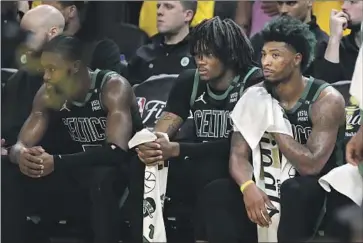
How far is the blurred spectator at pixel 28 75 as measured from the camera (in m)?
3.03

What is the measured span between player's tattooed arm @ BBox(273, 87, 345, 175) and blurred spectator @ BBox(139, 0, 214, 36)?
0.60 metres

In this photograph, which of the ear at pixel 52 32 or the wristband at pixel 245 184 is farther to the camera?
the ear at pixel 52 32

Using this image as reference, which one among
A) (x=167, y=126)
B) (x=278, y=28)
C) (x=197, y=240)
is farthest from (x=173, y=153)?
(x=278, y=28)

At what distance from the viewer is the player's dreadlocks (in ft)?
9.13

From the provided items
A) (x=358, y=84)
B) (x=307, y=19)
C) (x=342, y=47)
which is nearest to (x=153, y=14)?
(x=307, y=19)

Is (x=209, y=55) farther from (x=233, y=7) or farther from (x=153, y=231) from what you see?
(x=153, y=231)

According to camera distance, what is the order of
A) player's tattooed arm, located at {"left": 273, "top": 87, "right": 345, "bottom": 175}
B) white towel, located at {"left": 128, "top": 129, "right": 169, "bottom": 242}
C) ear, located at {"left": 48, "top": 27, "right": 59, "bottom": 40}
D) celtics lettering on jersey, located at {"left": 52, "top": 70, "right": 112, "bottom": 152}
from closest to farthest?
player's tattooed arm, located at {"left": 273, "top": 87, "right": 345, "bottom": 175}
white towel, located at {"left": 128, "top": 129, "right": 169, "bottom": 242}
celtics lettering on jersey, located at {"left": 52, "top": 70, "right": 112, "bottom": 152}
ear, located at {"left": 48, "top": 27, "right": 59, "bottom": 40}

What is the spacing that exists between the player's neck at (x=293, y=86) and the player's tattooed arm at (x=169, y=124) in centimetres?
38

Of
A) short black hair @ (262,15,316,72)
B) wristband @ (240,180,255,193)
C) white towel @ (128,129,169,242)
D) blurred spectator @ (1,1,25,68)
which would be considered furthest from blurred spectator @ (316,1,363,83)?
blurred spectator @ (1,1,25,68)

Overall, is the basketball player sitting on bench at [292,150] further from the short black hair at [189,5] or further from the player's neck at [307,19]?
the short black hair at [189,5]

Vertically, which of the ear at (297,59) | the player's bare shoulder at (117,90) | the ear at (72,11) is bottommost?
the player's bare shoulder at (117,90)

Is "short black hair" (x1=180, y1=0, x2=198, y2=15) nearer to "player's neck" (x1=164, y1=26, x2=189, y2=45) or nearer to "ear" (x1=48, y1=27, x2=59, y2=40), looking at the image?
"player's neck" (x1=164, y1=26, x2=189, y2=45)

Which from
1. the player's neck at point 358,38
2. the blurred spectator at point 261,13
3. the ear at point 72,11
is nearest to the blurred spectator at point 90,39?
the ear at point 72,11

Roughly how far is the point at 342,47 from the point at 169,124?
24.9 inches
